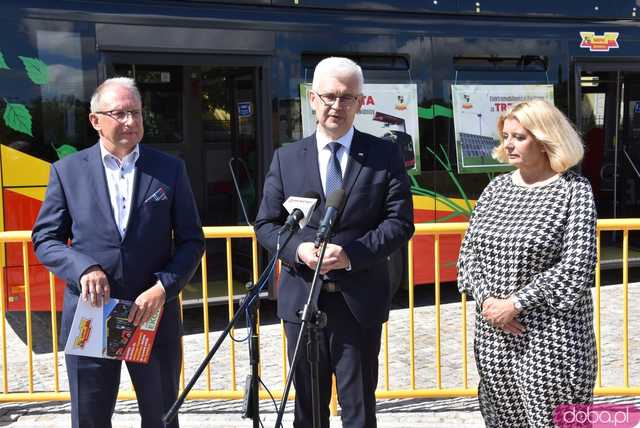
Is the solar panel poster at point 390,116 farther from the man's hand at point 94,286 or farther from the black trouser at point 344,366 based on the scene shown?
the man's hand at point 94,286

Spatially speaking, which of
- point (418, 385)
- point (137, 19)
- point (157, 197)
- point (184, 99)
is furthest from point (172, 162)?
point (184, 99)

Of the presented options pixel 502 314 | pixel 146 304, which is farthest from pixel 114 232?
pixel 502 314

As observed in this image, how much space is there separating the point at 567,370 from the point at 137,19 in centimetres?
466

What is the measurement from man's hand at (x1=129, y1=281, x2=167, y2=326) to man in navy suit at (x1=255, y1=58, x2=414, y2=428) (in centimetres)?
47

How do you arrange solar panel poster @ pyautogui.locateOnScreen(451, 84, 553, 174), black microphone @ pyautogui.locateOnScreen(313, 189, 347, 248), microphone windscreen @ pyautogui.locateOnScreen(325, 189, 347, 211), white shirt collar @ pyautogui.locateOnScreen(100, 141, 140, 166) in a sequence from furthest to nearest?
solar panel poster @ pyautogui.locateOnScreen(451, 84, 553, 174) → white shirt collar @ pyautogui.locateOnScreen(100, 141, 140, 166) → microphone windscreen @ pyautogui.locateOnScreen(325, 189, 347, 211) → black microphone @ pyautogui.locateOnScreen(313, 189, 347, 248)

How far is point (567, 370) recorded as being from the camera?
9.96 feet

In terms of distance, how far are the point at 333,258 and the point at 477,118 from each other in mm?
5011

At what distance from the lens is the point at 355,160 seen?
10.2 feet

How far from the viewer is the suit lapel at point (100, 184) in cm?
304

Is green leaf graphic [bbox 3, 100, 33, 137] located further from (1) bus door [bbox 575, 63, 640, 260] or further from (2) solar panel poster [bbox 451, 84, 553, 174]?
(1) bus door [bbox 575, 63, 640, 260]

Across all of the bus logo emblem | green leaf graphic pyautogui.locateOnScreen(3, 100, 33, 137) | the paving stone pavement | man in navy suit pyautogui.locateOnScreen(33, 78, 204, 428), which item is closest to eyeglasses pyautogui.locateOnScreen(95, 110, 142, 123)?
man in navy suit pyautogui.locateOnScreen(33, 78, 204, 428)

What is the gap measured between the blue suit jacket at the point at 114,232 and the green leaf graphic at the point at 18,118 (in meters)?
3.08

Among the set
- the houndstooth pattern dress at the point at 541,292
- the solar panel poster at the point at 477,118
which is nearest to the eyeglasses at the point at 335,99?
the houndstooth pattern dress at the point at 541,292

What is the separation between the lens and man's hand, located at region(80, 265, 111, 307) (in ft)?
9.57
